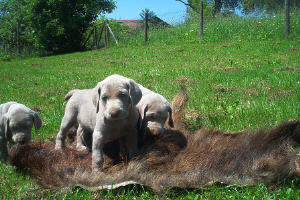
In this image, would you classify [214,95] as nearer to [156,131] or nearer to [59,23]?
[156,131]

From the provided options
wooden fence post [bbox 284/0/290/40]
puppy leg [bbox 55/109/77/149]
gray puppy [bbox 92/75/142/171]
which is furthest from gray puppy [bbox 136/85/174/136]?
wooden fence post [bbox 284/0/290/40]

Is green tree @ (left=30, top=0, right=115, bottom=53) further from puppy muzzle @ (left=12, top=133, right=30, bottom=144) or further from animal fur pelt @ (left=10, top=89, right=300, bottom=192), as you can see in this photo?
animal fur pelt @ (left=10, top=89, right=300, bottom=192)

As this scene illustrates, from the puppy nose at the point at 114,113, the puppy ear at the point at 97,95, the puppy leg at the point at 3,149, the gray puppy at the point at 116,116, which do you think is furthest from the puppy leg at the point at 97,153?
the puppy leg at the point at 3,149

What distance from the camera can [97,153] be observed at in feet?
12.0

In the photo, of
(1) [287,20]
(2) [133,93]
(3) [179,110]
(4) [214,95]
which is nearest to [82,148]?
(2) [133,93]

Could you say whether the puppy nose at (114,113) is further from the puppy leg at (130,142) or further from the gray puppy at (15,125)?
the gray puppy at (15,125)

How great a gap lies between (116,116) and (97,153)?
1.76ft

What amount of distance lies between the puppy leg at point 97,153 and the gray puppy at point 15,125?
3.49 ft

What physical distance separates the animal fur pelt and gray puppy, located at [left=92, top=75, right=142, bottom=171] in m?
0.18

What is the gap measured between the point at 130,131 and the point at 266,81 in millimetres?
4966

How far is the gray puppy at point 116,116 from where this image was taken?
352 centimetres

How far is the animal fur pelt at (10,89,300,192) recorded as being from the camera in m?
2.99

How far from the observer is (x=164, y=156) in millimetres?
3482

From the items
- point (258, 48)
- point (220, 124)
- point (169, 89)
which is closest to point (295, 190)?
point (220, 124)
